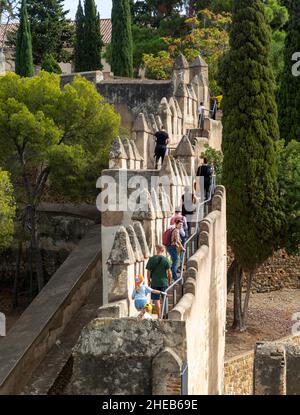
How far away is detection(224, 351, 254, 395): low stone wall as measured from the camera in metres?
17.9

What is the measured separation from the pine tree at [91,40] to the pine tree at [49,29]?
15.0ft

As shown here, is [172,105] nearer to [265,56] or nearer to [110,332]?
[265,56]

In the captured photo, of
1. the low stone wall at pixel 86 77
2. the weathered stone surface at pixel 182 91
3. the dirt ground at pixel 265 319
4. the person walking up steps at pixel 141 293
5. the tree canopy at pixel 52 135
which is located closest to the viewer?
the person walking up steps at pixel 141 293

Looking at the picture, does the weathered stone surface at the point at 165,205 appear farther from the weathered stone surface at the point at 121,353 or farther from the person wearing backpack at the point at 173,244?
the weathered stone surface at the point at 121,353

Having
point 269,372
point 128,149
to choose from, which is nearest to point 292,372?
point 269,372

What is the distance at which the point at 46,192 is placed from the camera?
27.7 metres

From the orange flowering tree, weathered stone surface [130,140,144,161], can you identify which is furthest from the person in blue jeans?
the orange flowering tree

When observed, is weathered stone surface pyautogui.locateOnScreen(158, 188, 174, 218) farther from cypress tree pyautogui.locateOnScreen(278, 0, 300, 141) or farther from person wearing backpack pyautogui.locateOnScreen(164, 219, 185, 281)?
cypress tree pyautogui.locateOnScreen(278, 0, 300, 141)

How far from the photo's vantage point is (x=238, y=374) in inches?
728

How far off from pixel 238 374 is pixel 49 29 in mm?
28580

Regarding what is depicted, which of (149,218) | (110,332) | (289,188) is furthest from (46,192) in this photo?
(110,332)

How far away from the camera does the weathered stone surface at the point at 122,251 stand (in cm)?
1119

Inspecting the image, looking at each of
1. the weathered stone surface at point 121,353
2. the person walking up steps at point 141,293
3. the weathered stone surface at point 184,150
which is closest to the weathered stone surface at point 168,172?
the weathered stone surface at point 184,150
